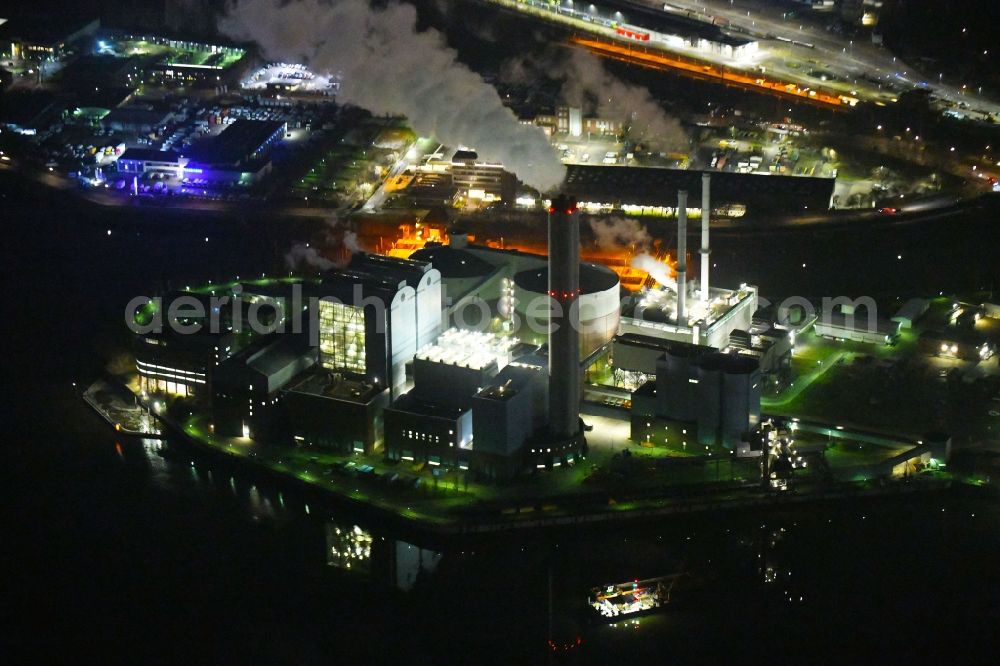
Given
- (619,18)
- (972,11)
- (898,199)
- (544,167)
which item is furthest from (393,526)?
(972,11)

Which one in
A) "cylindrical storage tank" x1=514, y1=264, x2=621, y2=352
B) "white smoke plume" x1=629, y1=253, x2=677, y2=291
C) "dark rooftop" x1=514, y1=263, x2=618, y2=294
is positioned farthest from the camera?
"white smoke plume" x1=629, y1=253, x2=677, y2=291

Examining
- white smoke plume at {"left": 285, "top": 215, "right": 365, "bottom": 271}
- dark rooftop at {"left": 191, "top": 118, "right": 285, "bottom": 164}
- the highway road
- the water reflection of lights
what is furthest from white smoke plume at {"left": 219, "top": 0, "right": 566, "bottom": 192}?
the highway road

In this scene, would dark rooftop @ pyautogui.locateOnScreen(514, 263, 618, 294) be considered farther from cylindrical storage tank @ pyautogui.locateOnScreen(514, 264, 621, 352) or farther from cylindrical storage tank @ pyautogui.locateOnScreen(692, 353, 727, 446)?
cylindrical storage tank @ pyautogui.locateOnScreen(692, 353, 727, 446)

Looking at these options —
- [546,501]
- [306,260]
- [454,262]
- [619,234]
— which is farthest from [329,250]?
[546,501]

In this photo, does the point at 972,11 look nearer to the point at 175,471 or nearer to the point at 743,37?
the point at 743,37

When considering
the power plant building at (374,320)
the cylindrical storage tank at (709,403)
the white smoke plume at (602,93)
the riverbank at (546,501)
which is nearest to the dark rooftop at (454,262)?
the power plant building at (374,320)
